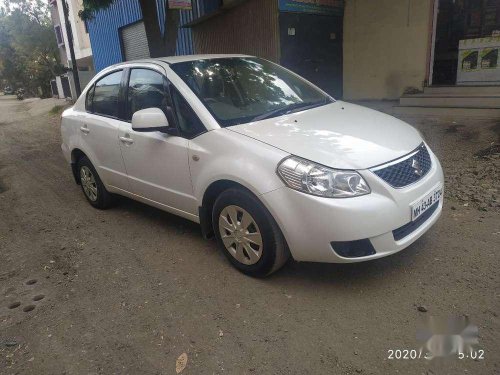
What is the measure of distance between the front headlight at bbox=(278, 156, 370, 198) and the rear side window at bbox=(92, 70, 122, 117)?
2.47 meters

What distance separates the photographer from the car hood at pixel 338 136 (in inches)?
114

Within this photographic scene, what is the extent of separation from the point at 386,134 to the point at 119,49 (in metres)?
14.9

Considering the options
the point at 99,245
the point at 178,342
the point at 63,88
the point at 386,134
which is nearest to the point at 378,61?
the point at 386,134

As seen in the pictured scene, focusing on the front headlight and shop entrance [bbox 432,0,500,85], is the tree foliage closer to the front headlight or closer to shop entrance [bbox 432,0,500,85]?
shop entrance [bbox 432,0,500,85]

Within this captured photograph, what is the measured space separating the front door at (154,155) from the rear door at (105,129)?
0.17m

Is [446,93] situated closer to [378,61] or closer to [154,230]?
[378,61]

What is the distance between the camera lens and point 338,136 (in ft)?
10.4

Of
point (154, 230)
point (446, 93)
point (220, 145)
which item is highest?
point (220, 145)

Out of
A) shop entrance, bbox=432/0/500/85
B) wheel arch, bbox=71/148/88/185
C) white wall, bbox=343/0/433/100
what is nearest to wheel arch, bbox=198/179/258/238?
wheel arch, bbox=71/148/88/185

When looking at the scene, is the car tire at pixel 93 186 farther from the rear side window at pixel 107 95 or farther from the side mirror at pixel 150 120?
the side mirror at pixel 150 120

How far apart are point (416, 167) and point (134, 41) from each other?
1410cm

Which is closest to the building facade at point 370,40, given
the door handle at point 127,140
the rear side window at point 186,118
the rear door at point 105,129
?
the rear door at point 105,129

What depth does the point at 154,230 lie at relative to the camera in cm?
447

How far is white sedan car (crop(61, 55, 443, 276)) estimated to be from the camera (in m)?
2.81
